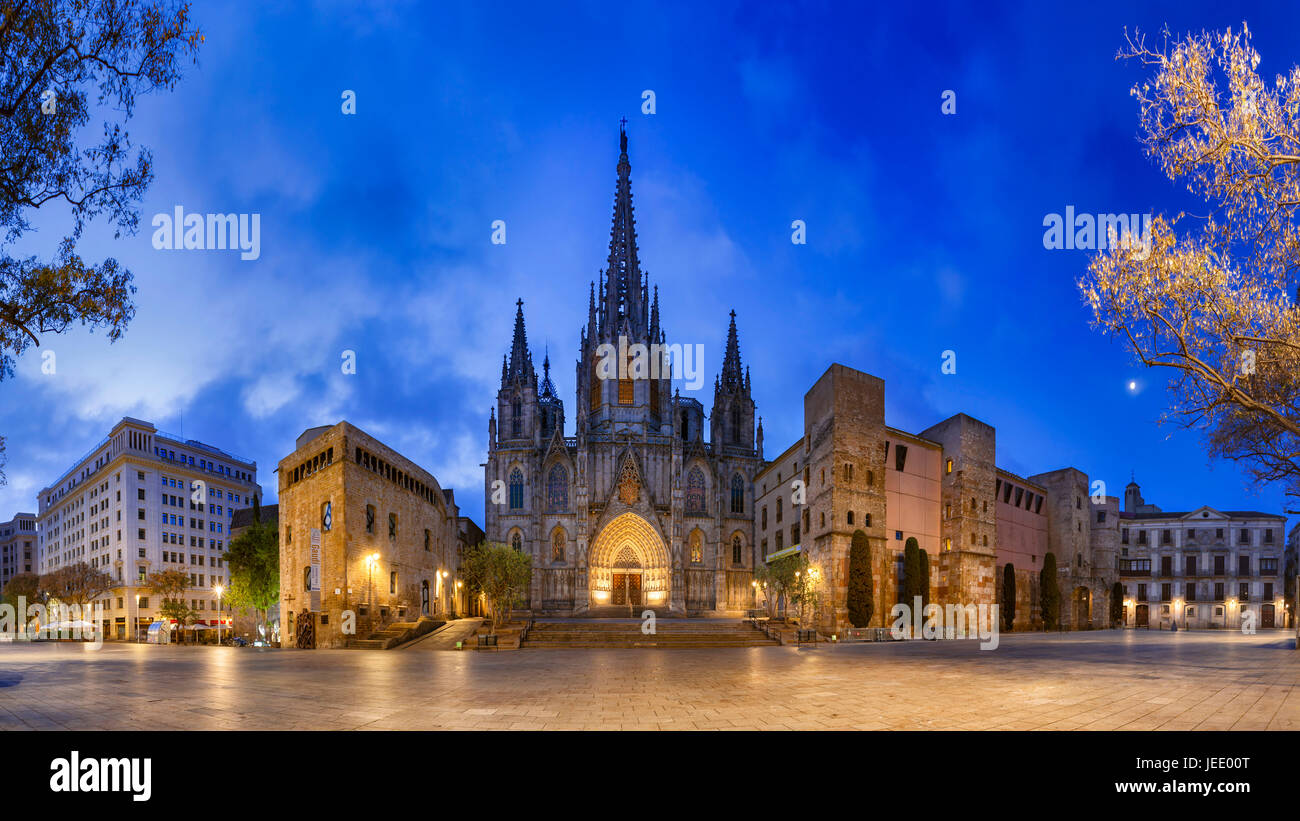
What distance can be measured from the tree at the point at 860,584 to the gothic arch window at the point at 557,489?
32.2 metres

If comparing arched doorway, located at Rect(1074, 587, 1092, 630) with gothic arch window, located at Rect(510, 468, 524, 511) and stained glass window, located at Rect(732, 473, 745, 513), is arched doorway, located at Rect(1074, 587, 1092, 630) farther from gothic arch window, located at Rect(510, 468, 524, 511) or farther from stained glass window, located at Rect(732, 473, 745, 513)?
gothic arch window, located at Rect(510, 468, 524, 511)

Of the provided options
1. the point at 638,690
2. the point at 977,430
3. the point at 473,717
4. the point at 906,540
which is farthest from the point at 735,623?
the point at 473,717

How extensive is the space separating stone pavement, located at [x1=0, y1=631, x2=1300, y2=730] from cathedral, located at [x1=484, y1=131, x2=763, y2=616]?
38.8 metres

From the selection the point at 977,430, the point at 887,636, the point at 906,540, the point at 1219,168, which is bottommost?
the point at 887,636

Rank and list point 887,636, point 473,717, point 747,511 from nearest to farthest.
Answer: point 473,717 → point 887,636 → point 747,511

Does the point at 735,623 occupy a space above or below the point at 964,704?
below

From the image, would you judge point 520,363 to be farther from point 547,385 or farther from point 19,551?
point 19,551

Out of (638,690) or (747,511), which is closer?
(638,690)
